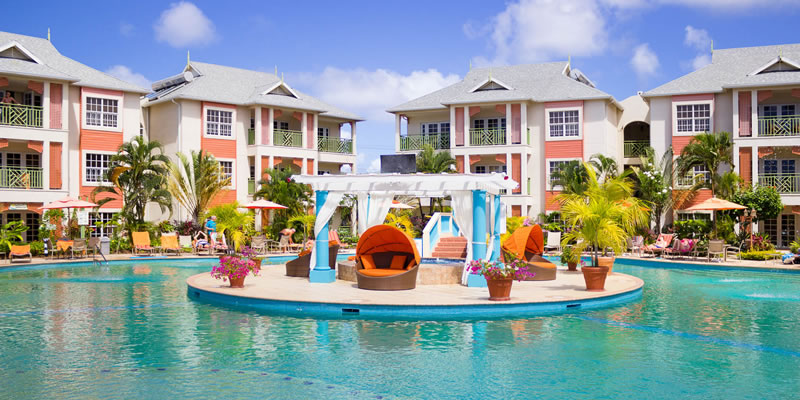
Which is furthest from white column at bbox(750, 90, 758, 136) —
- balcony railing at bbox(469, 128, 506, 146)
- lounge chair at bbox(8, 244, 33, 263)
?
lounge chair at bbox(8, 244, 33, 263)

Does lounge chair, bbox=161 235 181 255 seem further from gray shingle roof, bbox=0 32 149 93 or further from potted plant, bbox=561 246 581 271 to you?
potted plant, bbox=561 246 581 271

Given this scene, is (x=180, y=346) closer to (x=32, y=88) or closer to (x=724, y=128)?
(x=32, y=88)

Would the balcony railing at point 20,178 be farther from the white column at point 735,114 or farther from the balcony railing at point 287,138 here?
the white column at point 735,114

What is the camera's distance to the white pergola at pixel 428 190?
15.2 meters

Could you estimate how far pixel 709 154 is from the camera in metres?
28.4

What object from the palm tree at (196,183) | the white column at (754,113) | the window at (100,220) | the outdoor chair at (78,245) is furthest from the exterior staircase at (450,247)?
the white column at (754,113)

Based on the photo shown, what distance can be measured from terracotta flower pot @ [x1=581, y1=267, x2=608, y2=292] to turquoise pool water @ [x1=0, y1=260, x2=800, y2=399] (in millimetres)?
1015

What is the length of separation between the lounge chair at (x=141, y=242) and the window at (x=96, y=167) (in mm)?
4553

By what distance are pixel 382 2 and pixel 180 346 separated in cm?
1394

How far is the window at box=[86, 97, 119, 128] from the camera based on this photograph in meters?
29.5

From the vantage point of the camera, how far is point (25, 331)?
10836mm

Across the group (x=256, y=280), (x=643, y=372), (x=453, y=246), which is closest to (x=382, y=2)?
(x=453, y=246)

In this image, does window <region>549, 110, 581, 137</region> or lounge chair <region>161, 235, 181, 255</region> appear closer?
lounge chair <region>161, 235, 181, 255</region>

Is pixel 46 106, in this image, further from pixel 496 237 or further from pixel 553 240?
pixel 553 240
